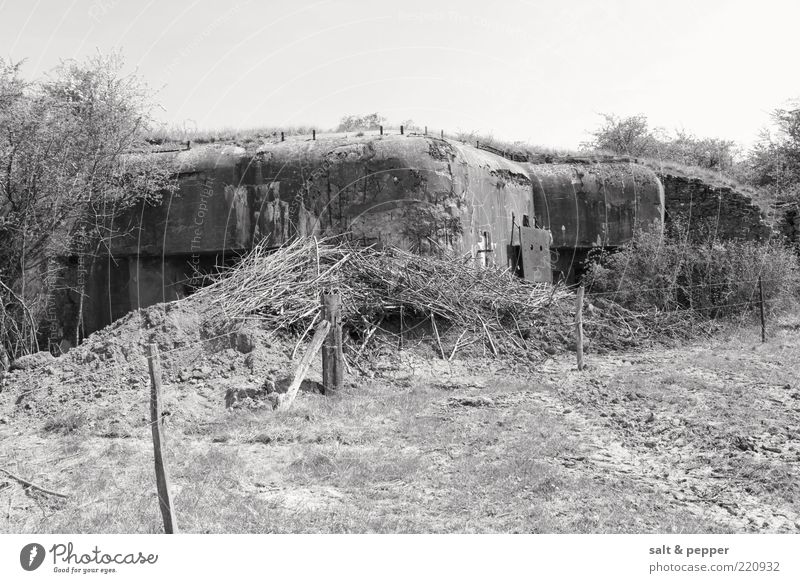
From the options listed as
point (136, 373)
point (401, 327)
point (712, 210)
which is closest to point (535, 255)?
point (712, 210)

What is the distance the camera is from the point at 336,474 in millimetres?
5289

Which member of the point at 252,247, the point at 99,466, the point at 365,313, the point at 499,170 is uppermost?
the point at 499,170

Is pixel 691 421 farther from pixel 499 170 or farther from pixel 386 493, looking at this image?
pixel 499 170

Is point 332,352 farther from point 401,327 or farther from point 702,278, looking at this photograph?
point 702,278

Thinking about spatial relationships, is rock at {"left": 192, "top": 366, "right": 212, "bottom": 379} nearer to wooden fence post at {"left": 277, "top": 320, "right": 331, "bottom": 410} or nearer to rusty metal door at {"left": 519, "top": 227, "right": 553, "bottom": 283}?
wooden fence post at {"left": 277, "top": 320, "right": 331, "bottom": 410}

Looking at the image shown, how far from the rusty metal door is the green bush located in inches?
40.8

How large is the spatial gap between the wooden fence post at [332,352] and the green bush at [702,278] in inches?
224

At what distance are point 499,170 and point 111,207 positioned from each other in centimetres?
671

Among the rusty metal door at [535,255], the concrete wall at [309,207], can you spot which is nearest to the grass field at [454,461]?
the concrete wall at [309,207]

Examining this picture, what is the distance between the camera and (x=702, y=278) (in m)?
12.6

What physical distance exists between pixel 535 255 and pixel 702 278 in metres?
2.90

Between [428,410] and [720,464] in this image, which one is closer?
[720,464]
